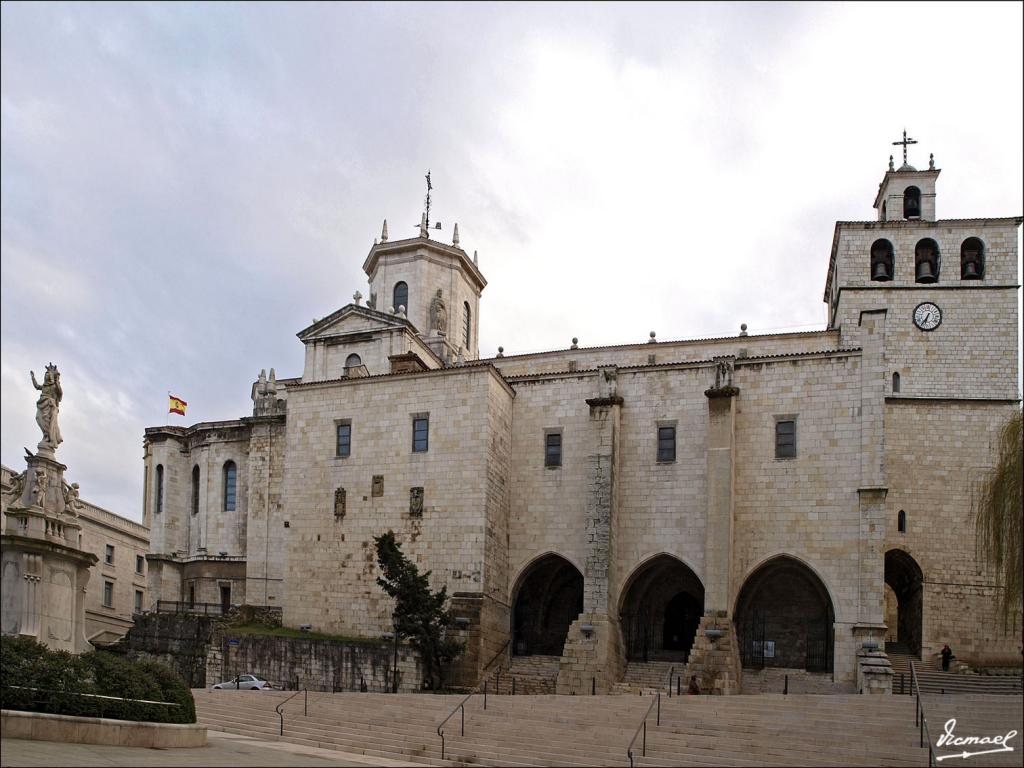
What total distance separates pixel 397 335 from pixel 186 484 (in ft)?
37.4

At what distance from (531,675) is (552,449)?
719 centimetres

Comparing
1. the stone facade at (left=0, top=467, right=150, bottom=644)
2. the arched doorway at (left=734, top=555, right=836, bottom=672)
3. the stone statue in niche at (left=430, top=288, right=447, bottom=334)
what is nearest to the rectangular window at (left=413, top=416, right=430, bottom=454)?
the arched doorway at (left=734, top=555, right=836, bottom=672)

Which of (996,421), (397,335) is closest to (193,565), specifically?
(397,335)

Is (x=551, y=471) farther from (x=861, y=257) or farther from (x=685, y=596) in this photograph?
(x=861, y=257)

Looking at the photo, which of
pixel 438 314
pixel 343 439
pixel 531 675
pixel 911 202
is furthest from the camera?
pixel 438 314

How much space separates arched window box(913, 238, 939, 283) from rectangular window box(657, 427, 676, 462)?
13087mm

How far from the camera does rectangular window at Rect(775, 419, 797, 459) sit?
34.0m

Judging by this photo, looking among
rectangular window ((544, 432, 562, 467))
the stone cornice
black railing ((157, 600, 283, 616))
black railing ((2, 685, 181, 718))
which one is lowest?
black railing ((157, 600, 283, 616))

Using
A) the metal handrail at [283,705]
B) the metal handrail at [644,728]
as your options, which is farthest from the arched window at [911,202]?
the metal handrail at [283,705]

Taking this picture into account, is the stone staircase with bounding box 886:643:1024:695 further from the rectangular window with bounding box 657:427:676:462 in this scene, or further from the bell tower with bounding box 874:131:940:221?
the bell tower with bounding box 874:131:940:221

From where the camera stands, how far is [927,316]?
4100 centimetres

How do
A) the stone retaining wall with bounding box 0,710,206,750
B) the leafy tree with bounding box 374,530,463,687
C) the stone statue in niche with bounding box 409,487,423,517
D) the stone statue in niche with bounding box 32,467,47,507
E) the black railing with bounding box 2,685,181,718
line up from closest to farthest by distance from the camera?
the stone retaining wall with bounding box 0,710,206,750
the black railing with bounding box 2,685,181,718
the stone statue in niche with bounding box 32,467,47,507
the leafy tree with bounding box 374,530,463,687
the stone statue in niche with bounding box 409,487,423,517

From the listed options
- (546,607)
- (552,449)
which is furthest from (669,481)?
(546,607)

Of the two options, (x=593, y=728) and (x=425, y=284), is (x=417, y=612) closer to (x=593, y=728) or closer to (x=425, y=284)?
(x=593, y=728)
